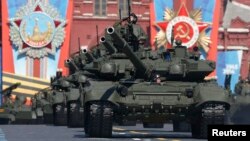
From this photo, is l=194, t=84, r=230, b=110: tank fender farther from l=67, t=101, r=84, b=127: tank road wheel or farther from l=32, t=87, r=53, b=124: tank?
l=32, t=87, r=53, b=124: tank

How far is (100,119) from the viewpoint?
24.5 meters

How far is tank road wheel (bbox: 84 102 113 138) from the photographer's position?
962 inches

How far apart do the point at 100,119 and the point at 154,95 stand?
5.83ft

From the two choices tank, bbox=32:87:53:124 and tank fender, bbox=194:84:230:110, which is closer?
tank fender, bbox=194:84:230:110

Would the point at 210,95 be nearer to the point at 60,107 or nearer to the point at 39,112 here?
the point at 60,107

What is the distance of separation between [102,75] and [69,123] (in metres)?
10.2

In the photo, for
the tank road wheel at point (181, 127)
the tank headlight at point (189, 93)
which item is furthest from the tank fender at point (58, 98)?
the tank headlight at point (189, 93)

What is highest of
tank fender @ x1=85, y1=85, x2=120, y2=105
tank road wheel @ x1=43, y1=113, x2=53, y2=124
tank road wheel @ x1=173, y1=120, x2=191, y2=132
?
tank fender @ x1=85, y1=85, x2=120, y2=105

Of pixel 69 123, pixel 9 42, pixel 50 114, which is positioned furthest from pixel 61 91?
pixel 9 42

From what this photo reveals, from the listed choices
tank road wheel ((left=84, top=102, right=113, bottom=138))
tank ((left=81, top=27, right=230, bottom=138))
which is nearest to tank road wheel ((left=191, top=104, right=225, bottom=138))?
tank ((left=81, top=27, right=230, bottom=138))

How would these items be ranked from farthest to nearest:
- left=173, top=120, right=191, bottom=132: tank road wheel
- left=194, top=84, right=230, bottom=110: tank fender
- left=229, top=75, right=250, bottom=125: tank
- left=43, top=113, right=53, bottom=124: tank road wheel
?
left=43, top=113, right=53, bottom=124: tank road wheel < left=229, top=75, right=250, bottom=125: tank < left=173, top=120, right=191, bottom=132: tank road wheel < left=194, top=84, right=230, bottom=110: tank fender

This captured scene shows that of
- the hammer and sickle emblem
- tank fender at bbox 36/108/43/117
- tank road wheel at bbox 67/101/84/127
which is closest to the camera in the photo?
tank road wheel at bbox 67/101/84/127

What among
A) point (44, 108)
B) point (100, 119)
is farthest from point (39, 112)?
point (100, 119)

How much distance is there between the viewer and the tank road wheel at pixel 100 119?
24438 millimetres
